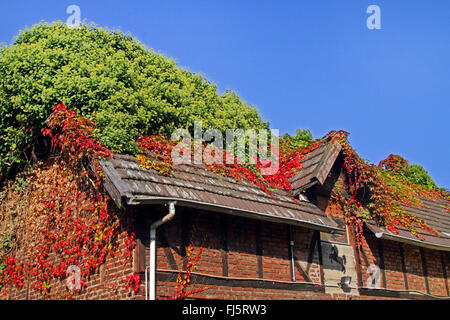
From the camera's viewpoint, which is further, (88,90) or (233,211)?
(88,90)

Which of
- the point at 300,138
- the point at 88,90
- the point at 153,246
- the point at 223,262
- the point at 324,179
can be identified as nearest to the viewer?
the point at 153,246

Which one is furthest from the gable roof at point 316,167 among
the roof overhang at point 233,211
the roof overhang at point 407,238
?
the roof overhang at point 407,238

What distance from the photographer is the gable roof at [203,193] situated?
9.75 meters

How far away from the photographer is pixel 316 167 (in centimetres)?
1387

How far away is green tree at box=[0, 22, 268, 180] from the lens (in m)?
12.6

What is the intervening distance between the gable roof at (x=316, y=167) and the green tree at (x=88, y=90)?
10.2ft

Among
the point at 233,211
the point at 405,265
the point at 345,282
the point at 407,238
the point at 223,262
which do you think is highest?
the point at 407,238

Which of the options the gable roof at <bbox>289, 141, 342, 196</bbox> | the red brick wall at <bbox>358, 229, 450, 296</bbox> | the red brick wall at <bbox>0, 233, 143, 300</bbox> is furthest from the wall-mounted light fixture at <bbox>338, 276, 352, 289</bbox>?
the red brick wall at <bbox>0, 233, 143, 300</bbox>

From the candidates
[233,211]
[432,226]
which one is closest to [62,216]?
[233,211]

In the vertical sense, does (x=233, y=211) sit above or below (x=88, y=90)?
below

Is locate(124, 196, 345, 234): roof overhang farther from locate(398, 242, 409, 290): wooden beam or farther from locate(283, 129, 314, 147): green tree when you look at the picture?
locate(283, 129, 314, 147): green tree

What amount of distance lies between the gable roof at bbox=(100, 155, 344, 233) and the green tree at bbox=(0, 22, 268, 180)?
1176 mm

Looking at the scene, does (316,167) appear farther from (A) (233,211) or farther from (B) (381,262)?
(A) (233,211)

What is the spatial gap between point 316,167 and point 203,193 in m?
4.16
